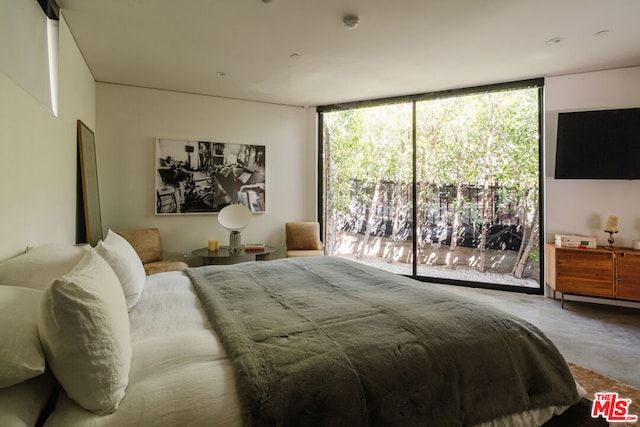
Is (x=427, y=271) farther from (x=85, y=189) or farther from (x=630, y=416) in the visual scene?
(x=85, y=189)

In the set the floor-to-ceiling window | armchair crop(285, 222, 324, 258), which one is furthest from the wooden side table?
the floor-to-ceiling window

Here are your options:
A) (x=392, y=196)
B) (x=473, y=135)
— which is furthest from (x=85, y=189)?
(x=473, y=135)

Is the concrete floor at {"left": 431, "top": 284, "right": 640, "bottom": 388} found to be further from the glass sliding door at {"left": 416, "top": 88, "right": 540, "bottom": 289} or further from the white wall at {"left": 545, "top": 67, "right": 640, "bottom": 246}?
the white wall at {"left": 545, "top": 67, "right": 640, "bottom": 246}

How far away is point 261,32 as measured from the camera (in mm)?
2793

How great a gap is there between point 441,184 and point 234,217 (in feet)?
9.39

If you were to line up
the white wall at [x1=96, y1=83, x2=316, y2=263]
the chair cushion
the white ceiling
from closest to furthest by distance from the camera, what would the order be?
the white ceiling, the white wall at [x1=96, y1=83, x2=316, y2=263], the chair cushion

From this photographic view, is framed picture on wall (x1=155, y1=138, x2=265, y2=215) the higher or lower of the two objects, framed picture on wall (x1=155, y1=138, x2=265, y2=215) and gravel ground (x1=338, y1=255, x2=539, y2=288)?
the higher

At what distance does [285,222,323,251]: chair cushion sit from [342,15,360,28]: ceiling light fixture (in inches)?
111

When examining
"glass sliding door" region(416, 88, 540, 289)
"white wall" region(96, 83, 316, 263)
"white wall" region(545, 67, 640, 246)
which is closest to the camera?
"white wall" region(545, 67, 640, 246)

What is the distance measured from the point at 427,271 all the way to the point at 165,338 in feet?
13.4

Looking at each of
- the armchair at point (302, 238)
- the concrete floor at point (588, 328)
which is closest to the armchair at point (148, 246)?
the armchair at point (302, 238)

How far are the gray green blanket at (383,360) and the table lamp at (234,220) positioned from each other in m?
2.36

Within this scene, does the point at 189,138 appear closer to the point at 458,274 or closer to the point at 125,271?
the point at 125,271

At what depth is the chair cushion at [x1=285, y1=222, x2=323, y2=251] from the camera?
15.7ft
